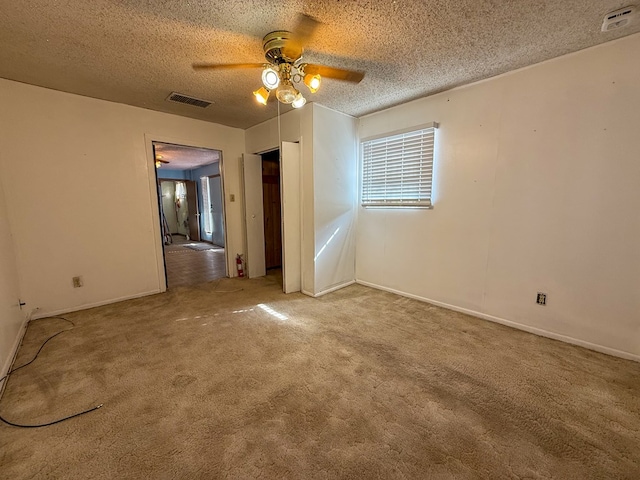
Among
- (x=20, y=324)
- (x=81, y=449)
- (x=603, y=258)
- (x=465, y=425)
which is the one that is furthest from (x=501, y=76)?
(x=20, y=324)

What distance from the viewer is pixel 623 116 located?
2008 millimetres

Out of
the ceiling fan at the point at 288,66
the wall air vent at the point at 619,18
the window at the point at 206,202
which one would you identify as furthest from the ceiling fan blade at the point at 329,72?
the window at the point at 206,202

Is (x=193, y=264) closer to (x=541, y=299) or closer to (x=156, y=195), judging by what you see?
(x=156, y=195)

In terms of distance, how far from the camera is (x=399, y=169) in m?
3.39

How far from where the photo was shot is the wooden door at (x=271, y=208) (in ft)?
16.0

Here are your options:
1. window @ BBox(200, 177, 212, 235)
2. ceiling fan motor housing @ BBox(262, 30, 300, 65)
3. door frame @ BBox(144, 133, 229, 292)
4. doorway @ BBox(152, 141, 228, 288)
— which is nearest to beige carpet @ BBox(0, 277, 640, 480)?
door frame @ BBox(144, 133, 229, 292)

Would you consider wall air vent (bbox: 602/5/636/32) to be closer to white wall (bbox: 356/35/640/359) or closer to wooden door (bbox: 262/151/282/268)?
white wall (bbox: 356/35/640/359)

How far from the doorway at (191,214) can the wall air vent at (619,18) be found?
4.67 meters

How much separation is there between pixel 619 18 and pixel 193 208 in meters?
9.71

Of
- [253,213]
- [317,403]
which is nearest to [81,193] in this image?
[253,213]

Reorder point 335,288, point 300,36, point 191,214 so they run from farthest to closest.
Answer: point 191,214
point 335,288
point 300,36

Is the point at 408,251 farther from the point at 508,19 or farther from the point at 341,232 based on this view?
the point at 508,19

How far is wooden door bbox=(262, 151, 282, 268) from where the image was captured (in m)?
4.89

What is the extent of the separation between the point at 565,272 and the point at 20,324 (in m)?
5.13
